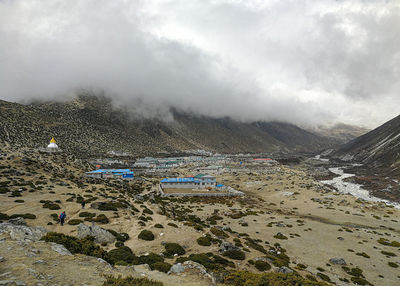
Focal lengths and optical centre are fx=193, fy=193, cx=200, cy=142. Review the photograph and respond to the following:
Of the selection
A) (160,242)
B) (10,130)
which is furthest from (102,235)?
(10,130)

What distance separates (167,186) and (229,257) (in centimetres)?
5329

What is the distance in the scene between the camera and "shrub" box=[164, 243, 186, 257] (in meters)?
18.3

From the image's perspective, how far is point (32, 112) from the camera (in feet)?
409

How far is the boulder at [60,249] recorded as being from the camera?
1223 cm

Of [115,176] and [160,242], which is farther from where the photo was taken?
[115,176]

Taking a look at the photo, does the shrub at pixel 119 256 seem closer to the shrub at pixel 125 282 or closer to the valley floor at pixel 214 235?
the valley floor at pixel 214 235

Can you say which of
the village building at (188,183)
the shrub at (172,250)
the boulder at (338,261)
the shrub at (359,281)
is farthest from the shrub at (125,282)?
the village building at (188,183)

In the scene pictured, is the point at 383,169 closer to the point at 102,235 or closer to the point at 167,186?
the point at 167,186

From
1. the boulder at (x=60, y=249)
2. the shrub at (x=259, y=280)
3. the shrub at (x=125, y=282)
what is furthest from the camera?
the shrub at (x=259, y=280)

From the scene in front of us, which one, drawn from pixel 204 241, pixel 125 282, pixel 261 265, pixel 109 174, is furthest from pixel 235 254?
pixel 109 174

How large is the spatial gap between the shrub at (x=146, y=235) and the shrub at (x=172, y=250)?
2.54m

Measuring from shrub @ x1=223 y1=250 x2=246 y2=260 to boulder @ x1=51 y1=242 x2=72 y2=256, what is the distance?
45.2 feet

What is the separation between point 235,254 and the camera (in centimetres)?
1962

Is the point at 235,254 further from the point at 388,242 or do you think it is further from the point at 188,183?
the point at 188,183
